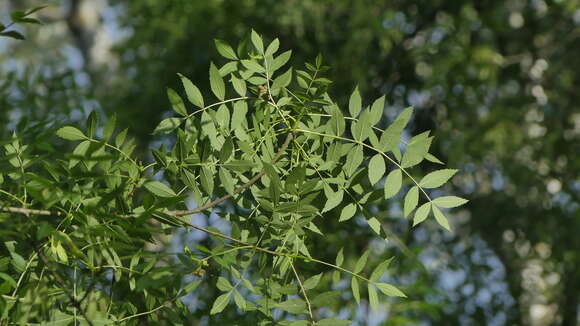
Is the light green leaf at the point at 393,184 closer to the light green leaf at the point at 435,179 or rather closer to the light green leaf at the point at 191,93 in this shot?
the light green leaf at the point at 435,179

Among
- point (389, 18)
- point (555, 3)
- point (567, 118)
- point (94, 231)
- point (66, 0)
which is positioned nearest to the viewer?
point (94, 231)

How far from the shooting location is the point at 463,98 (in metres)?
1.97

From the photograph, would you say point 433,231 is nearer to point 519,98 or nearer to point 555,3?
point 519,98

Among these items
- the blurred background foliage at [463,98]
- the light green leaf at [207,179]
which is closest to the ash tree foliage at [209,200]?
the light green leaf at [207,179]

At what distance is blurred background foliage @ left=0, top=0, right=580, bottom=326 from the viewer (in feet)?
6.04

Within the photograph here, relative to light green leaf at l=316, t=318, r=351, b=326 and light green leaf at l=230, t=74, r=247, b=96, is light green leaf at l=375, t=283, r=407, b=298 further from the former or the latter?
light green leaf at l=230, t=74, r=247, b=96

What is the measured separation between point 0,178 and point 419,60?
1.53m

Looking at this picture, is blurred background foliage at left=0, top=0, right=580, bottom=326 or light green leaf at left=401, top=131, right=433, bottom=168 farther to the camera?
blurred background foliage at left=0, top=0, right=580, bottom=326

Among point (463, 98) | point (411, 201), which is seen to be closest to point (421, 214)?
point (411, 201)

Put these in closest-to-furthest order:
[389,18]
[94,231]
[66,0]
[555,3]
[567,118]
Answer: [94,231], [389,18], [555,3], [567,118], [66,0]

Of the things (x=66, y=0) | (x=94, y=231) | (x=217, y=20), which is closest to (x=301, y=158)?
(x=94, y=231)

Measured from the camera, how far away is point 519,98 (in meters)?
2.08

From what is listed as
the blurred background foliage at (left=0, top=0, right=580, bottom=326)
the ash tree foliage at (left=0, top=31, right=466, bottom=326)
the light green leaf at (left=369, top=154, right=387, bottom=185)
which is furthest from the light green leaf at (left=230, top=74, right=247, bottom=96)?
the blurred background foliage at (left=0, top=0, right=580, bottom=326)

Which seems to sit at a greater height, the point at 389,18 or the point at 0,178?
the point at 0,178
